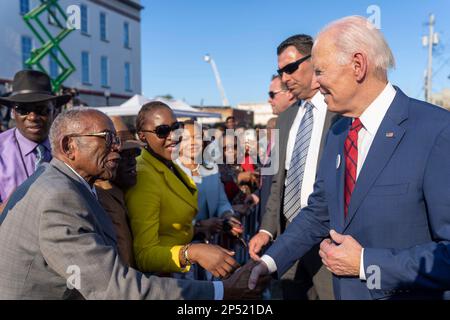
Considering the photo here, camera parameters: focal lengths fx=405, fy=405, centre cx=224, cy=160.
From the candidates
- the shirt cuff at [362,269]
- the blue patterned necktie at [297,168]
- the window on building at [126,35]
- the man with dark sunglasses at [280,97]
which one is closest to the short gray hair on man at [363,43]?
the shirt cuff at [362,269]

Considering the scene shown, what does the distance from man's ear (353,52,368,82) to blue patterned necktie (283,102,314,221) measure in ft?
4.81

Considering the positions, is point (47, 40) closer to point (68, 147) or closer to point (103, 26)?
point (103, 26)

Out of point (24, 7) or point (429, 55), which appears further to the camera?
point (429, 55)

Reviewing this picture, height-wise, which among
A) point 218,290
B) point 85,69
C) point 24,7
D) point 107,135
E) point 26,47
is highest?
point 24,7

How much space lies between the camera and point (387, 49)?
6.95ft

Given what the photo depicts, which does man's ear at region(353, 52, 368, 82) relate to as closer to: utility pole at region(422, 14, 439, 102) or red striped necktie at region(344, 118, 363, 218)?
red striped necktie at region(344, 118, 363, 218)

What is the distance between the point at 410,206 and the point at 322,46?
95cm

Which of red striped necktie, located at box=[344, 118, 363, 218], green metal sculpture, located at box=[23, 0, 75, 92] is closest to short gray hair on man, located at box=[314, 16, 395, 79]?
red striped necktie, located at box=[344, 118, 363, 218]

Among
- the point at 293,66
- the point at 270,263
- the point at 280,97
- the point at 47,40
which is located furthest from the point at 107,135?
the point at 47,40

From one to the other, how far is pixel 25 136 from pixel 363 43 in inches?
119

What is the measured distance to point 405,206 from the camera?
6.37 ft

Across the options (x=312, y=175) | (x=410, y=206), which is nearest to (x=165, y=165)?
(x=312, y=175)

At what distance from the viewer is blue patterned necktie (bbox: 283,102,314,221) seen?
3.53 meters

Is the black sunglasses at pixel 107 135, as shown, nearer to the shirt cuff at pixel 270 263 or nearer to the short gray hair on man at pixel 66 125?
the short gray hair on man at pixel 66 125
